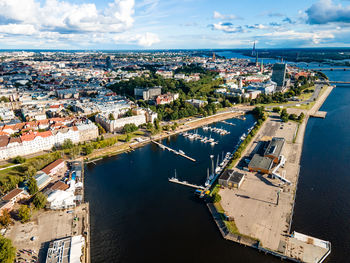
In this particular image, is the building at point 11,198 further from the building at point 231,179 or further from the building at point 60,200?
the building at point 231,179

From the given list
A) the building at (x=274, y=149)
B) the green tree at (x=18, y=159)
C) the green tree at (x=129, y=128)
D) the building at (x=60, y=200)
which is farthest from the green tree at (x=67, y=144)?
the building at (x=274, y=149)

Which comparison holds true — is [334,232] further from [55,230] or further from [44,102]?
[44,102]

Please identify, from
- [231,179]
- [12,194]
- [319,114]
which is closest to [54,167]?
[12,194]

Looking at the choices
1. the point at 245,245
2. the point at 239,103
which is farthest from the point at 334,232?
the point at 239,103

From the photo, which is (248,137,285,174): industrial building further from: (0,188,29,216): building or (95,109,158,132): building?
(0,188,29,216): building

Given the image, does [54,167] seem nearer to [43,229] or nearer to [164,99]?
[43,229]

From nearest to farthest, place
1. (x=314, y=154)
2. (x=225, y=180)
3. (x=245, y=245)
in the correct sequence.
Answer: (x=245, y=245)
(x=225, y=180)
(x=314, y=154)

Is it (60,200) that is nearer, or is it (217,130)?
(60,200)

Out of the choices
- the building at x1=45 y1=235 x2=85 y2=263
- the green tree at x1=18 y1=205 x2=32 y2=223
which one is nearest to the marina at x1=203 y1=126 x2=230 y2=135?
the building at x1=45 y1=235 x2=85 y2=263
